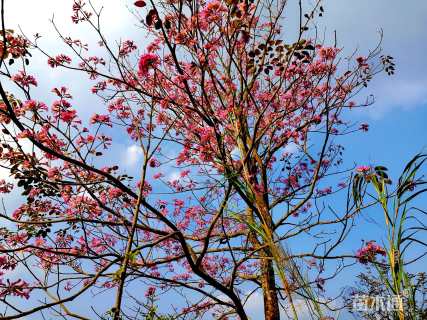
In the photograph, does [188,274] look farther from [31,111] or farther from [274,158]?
[31,111]

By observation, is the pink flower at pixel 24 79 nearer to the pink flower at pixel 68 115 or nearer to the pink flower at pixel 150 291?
the pink flower at pixel 68 115

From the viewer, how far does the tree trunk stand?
6.80m

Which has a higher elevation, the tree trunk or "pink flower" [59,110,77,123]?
"pink flower" [59,110,77,123]

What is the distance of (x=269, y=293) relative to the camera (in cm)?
695

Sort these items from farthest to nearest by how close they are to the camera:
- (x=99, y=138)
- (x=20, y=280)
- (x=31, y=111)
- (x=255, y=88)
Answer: (x=255, y=88) → (x=99, y=138) → (x=31, y=111) → (x=20, y=280)

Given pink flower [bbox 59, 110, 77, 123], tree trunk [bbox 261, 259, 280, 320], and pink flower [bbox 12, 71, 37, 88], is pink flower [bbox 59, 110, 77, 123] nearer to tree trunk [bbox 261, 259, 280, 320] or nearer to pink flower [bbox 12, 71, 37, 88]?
pink flower [bbox 12, 71, 37, 88]

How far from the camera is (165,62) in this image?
25.4ft

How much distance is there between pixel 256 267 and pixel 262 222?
204 inches

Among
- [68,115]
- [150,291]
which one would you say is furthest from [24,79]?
[150,291]

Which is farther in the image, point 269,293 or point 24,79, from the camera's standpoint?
point 269,293

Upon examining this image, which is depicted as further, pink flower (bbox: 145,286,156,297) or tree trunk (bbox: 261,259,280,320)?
tree trunk (bbox: 261,259,280,320)

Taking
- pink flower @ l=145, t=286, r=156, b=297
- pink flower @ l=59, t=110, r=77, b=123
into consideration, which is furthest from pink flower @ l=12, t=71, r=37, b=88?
pink flower @ l=145, t=286, r=156, b=297

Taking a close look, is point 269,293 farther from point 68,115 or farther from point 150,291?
point 68,115

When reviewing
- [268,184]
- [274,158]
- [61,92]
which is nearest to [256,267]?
[268,184]
